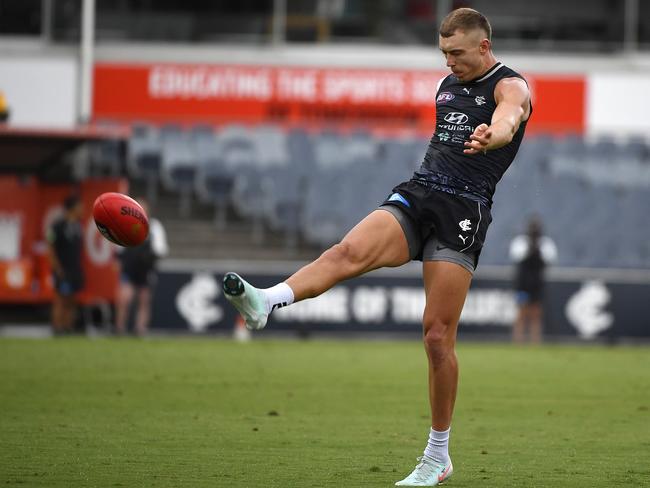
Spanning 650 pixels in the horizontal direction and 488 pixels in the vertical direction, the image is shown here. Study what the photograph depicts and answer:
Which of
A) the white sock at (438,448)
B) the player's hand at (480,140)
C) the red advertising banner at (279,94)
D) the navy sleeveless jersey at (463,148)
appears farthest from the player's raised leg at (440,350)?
the red advertising banner at (279,94)

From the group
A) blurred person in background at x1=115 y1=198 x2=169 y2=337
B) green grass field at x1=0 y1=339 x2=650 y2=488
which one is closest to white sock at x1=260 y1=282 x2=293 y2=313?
green grass field at x1=0 y1=339 x2=650 y2=488

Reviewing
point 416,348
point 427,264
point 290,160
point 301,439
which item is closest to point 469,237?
point 427,264

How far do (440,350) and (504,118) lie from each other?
4.19 feet

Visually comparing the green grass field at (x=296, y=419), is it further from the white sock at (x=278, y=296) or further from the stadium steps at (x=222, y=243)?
the stadium steps at (x=222, y=243)

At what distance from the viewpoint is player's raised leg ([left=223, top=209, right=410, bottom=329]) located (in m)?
6.40

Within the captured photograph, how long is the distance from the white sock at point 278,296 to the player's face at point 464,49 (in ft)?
4.96

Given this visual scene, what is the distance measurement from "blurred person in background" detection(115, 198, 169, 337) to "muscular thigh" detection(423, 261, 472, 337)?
13.3 metres

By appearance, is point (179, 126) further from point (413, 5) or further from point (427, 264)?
point (427, 264)

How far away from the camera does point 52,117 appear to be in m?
27.2

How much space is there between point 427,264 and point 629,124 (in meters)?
22.4

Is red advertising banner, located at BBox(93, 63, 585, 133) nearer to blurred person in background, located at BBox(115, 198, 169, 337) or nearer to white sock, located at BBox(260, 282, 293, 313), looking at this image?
blurred person in background, located at BBox(115, 198, 169, 337)

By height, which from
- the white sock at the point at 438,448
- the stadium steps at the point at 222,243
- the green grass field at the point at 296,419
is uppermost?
the white sock at the point at 438,448

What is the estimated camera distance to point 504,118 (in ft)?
22.0

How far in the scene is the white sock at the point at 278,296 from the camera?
21.3 ft
